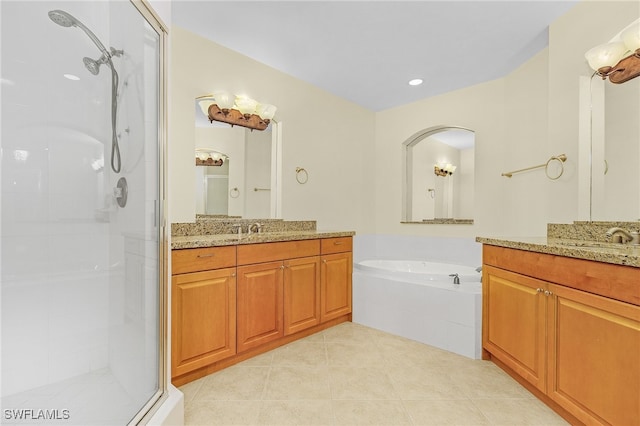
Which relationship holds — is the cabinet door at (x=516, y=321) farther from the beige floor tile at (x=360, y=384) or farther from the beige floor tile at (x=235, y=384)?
the beige floor tile at (x=235, y=384)

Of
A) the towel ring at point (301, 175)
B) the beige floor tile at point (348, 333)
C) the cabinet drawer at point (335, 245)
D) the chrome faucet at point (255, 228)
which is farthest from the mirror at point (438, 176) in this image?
the chrome faucet at point (255, 228)

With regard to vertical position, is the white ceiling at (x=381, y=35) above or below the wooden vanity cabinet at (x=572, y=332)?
above

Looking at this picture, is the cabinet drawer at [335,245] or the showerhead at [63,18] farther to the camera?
the cabinet drawer at [335,245]

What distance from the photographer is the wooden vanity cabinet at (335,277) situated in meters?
2.49

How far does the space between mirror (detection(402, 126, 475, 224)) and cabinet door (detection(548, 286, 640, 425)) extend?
205 cm

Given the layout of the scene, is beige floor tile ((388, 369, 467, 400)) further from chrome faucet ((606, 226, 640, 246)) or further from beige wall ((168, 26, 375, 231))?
beige wall ((168, 26, 375, 231))

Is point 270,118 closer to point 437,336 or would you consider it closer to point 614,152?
point 437,336

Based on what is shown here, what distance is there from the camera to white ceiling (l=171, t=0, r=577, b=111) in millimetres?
1965

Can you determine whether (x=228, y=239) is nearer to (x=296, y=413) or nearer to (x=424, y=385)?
(x=296, y=413)

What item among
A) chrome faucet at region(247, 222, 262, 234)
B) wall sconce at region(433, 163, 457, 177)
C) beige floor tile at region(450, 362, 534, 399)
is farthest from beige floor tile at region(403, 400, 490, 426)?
wall sconce at region(433, 163, 457, 177)

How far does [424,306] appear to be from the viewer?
2275mm

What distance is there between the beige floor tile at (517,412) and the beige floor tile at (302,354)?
955 mm

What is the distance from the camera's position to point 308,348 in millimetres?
2189

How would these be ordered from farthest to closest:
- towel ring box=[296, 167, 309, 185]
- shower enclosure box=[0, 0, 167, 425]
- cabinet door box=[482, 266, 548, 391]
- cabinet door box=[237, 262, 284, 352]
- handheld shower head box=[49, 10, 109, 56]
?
1. towel ring box=[296, 167, 309, 185]
2. cabinet door box=[237, 262, 284, 352]
3. cabinet door box=[482, 266, 548, 391]
4. handheld shower head box=[49, 10, 109, 56]
5. shower enclosure box=[0, 0, 167, 425]
